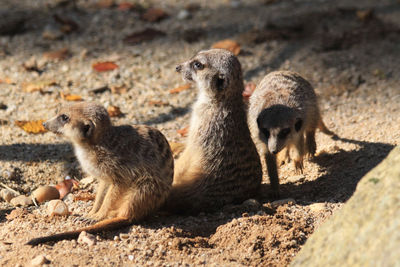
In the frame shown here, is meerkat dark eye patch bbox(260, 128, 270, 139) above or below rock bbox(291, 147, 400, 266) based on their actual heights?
above

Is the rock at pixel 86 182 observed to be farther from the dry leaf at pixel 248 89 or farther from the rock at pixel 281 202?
the dry leaf at pixel 248 89

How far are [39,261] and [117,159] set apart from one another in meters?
0.73

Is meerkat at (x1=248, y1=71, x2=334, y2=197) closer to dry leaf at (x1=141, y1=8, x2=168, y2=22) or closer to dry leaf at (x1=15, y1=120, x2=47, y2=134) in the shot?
dry leaf at (x1=15, y1=120, x2=47, y2=134)

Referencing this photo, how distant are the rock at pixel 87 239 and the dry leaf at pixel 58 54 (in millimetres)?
3133

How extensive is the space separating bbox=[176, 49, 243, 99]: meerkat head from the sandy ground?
76 cm

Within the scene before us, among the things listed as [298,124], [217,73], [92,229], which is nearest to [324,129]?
[298,124]

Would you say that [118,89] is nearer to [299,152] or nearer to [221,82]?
[221,82]

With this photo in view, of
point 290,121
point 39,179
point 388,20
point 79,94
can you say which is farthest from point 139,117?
point 388,20

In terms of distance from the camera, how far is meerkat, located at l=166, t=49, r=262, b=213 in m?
3.42

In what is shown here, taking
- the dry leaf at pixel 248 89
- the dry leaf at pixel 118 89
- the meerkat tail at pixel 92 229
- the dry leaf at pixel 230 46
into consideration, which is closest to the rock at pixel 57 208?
the meerkat tail at pixel 92 229

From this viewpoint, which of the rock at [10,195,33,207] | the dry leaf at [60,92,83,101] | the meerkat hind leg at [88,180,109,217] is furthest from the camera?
the dry leaf at [60,92,83,101]

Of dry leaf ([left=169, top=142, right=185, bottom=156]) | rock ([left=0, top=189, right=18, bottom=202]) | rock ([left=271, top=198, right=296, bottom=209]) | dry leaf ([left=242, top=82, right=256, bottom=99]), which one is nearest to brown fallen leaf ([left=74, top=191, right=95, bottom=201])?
rock ([left=0, top=189, right=18, bottom=202])

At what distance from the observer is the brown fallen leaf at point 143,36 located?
232 inches

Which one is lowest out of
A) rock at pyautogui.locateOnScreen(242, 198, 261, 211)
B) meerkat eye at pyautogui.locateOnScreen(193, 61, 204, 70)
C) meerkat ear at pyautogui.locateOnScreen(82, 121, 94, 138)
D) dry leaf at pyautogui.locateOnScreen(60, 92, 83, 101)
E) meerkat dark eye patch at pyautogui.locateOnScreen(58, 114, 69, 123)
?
rock at pyautogui.locateOnScreen(242, 198, 261, 211)
